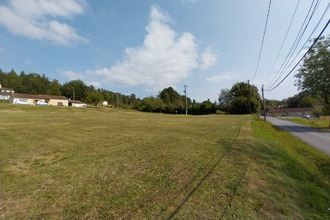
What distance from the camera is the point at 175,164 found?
19.9ft

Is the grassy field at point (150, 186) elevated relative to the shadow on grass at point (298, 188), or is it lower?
elevated

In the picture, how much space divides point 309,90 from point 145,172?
32498 mm

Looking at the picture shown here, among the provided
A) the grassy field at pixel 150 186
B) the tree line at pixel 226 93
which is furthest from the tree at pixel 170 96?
the grassy field at pixel 150 186

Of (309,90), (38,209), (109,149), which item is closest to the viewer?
(38,209)

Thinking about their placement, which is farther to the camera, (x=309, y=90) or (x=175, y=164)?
(x=309, y=90)

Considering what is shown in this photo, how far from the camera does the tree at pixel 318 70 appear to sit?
25000mm

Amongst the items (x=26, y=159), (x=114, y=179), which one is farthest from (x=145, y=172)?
(x=26, y=159)

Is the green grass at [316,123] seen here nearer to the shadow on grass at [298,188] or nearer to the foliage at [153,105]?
the shadow on grass at [298,188]

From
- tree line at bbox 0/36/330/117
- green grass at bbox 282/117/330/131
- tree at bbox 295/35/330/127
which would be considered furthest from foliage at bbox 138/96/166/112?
tree at bbox 295/35/330/127

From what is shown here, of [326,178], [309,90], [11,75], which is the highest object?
[11,75]

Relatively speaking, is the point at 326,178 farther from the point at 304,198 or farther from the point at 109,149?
the point at 109,149

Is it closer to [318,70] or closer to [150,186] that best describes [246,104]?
[318,70]

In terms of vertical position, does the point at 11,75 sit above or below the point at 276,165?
above

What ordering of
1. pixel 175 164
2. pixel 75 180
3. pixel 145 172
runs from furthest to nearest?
pixel 175 164, pixel 145 172, pixel 75 180
